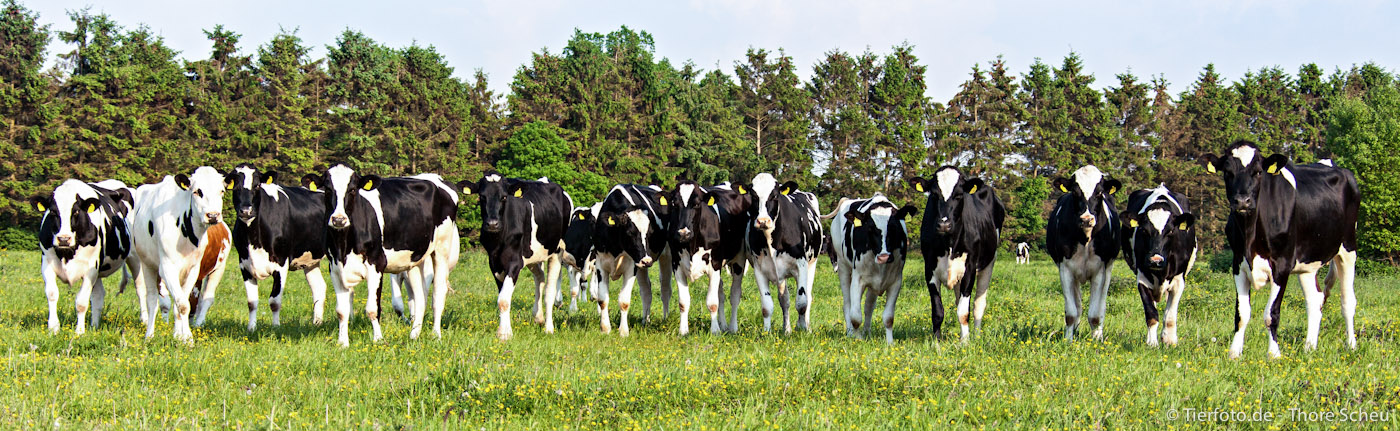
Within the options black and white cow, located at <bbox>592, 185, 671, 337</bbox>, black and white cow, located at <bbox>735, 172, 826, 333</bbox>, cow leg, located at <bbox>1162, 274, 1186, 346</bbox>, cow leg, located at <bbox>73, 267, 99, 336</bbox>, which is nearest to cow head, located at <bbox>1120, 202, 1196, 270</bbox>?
cow leg, located at <bbox>1162, 274, 1186, 346</bbox>

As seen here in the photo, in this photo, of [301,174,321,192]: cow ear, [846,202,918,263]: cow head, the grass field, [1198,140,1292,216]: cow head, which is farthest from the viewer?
[301,174,321,192]: cow ear

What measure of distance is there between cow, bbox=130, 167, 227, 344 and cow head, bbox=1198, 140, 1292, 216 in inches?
391

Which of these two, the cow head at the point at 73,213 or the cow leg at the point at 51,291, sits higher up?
the cow head at the point at 73,213

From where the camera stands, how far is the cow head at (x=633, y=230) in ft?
41.0

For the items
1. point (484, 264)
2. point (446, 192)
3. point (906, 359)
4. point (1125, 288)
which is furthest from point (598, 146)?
point (906, 359)

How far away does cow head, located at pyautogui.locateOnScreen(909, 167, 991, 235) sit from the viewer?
34.1 feet

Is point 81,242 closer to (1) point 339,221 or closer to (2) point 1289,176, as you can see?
(1) point 339,221

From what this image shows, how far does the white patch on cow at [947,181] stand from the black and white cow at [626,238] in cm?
365

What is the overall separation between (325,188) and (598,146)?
1692 inches

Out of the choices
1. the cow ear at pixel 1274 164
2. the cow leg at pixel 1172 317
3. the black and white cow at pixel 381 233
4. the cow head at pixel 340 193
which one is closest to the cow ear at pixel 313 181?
the black and white cow at pixel 381 233

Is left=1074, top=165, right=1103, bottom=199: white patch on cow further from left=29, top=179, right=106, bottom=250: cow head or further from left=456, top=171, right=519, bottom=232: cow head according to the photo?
left=29, top=179, right=106, bottom=250: cow head

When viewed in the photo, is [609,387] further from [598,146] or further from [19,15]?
[19,15]

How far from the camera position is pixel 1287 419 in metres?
6.43

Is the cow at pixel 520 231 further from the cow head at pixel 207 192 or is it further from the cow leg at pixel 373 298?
the cow head at pixel 207 192
